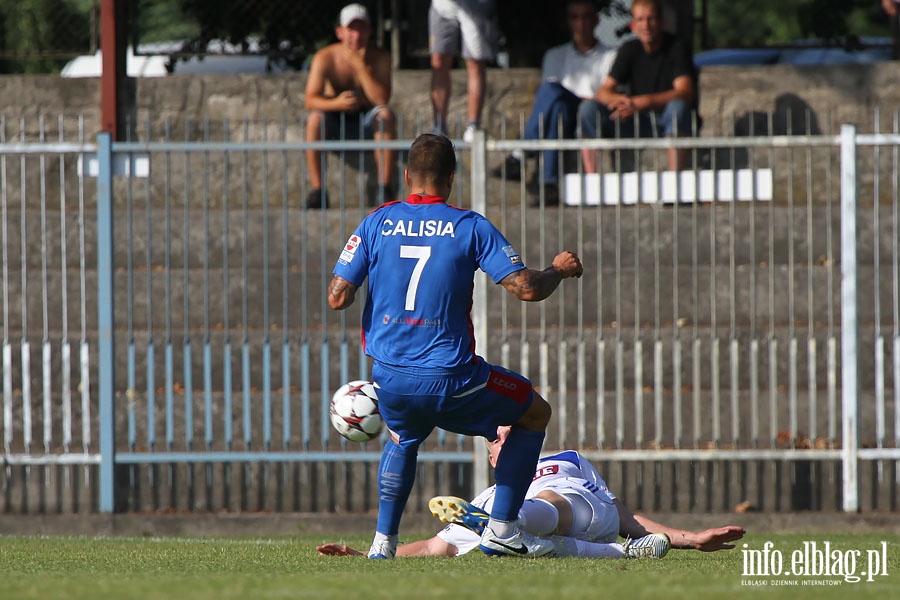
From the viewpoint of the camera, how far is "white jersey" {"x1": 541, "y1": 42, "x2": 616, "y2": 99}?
11648 mm

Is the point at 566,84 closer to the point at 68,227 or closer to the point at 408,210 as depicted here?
the point at 68,227

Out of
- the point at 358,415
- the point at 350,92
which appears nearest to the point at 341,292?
the point at 358,415

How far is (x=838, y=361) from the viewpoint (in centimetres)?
968

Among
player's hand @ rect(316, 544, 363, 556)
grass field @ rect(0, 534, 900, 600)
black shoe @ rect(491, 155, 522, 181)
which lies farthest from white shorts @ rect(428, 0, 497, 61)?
player's hand @ rect(316, 544, 363, 556)

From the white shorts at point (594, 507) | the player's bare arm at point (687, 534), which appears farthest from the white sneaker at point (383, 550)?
the player's bare arm at point (687, 534)

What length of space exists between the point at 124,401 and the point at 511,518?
4.46 m

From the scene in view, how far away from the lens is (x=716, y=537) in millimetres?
6090

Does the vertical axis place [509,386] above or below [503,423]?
above

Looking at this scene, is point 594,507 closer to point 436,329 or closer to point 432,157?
point 436,329

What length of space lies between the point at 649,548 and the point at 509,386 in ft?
3.36

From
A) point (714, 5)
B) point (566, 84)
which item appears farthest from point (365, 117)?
point (714, 5)

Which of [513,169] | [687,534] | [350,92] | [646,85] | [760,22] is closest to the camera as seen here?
[687,534]

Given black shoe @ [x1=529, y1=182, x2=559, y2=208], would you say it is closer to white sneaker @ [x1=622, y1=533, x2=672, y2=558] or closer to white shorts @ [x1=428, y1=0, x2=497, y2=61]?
white shorts @ [x1=428, y1=0, x2=497, y2=61]

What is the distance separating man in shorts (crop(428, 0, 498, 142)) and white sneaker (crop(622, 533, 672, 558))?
19.0 ft
